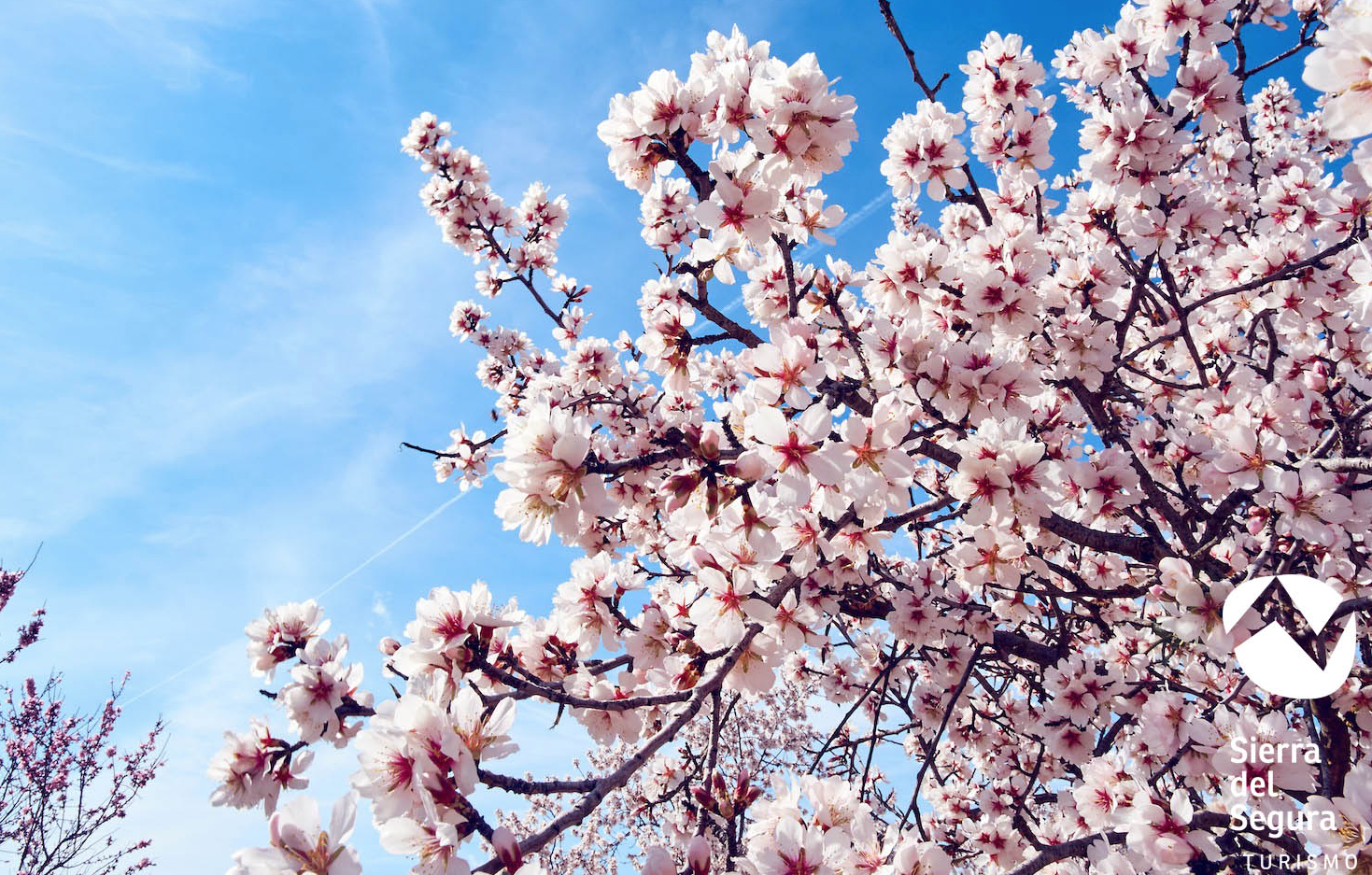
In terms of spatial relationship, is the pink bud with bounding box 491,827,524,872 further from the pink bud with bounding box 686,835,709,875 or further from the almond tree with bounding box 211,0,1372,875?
the pink bud with bounding box 686,835,709,875

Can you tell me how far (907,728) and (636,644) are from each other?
277 centimetres

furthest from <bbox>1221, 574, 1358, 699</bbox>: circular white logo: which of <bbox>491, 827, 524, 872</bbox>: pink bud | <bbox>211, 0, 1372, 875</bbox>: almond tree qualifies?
<bbox>491, 827, 524, 872</bbox>: pink bud

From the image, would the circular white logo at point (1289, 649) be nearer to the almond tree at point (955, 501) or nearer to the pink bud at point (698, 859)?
the almond tree at point (955, 501)

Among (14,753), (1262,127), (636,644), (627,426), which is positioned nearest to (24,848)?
(14,753)

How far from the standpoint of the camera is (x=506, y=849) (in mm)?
1515

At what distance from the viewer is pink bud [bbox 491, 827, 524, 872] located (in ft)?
4.97

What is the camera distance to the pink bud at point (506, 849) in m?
1.51

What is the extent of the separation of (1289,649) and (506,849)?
8.55 feet

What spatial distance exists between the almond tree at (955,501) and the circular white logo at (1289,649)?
7 cm

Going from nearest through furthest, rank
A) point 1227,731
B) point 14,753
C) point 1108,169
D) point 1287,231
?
point 1227,731 < point 1108,169 < point 1287,231 < point 14,753

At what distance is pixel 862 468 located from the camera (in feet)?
6.78

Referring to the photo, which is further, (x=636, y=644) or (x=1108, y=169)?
(x=1108, y=169)

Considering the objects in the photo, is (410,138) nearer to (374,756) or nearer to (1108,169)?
(1108,169)

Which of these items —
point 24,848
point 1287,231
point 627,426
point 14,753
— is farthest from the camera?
point 14,753
